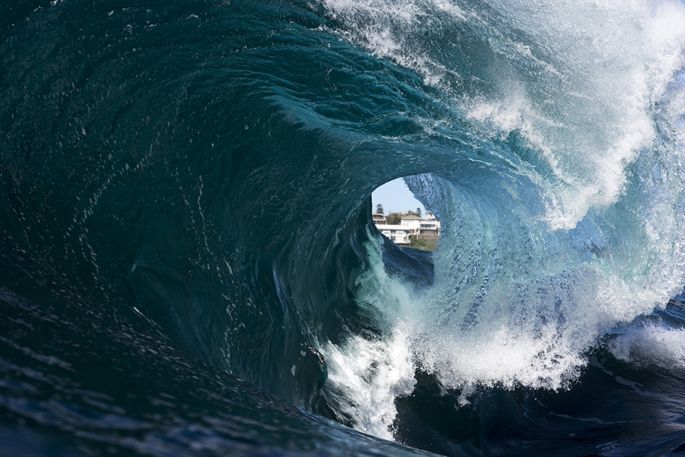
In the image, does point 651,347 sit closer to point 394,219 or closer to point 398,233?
point 398,233

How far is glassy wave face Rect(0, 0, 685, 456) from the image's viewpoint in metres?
1.94

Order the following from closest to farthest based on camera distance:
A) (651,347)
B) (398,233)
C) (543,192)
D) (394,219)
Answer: (543,192) < (651,347) < (398,233) < (394,219)

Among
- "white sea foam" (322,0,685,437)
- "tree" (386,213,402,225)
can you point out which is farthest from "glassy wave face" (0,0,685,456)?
"tree" (386,213,402,225)

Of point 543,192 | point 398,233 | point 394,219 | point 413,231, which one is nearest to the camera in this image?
point 543,192

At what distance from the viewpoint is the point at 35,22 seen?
4.46 metres

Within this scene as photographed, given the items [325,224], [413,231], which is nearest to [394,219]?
[413,231]

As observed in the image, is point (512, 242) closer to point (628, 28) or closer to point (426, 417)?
point (628, 28)

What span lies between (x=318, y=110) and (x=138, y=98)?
2.12 metres

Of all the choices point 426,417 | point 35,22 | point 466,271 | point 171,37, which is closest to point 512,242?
point 466,271

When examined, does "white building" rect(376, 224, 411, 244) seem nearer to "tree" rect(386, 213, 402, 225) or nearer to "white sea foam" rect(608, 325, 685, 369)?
"tree" rect(386, 213, 402, 225)

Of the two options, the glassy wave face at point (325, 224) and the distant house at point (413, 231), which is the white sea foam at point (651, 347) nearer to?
the glassy wave face at point (325, 224)

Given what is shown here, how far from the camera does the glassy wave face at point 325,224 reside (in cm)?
194

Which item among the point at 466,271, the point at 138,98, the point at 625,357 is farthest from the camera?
the point at 466,271

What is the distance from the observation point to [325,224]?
9.41 metres
